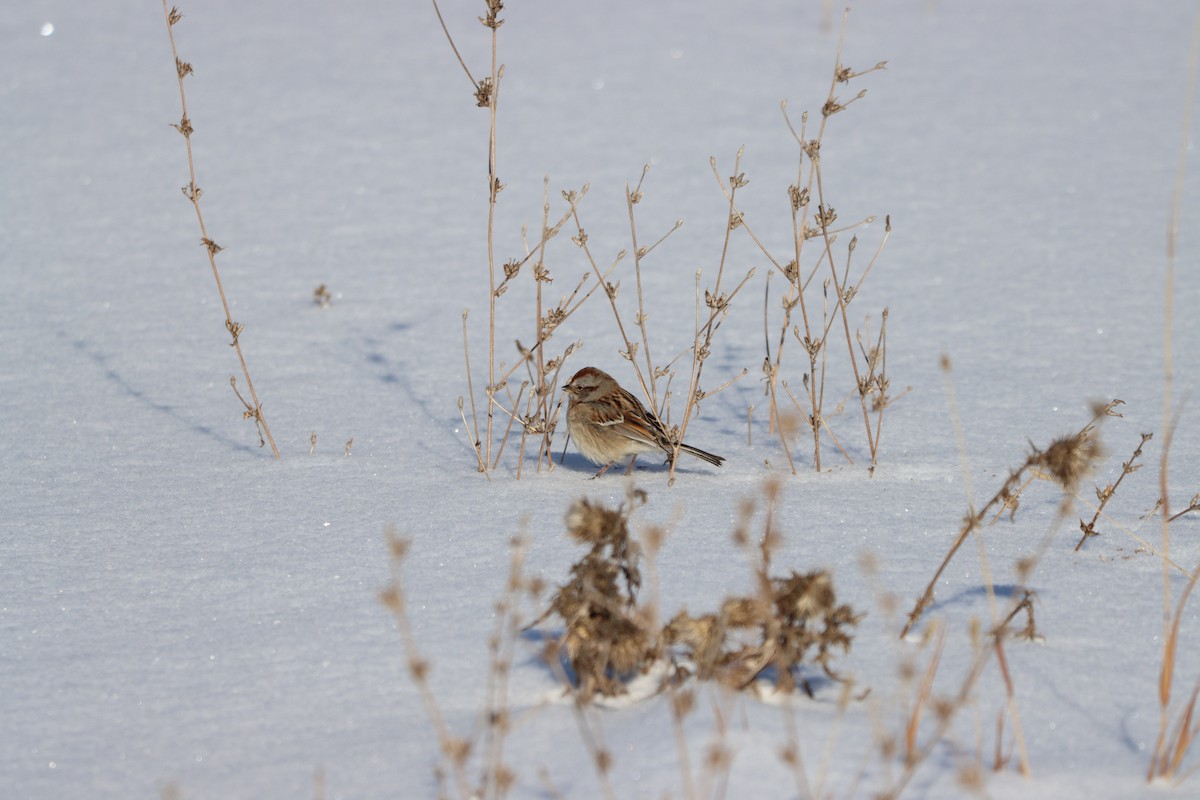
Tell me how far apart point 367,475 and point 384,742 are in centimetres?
193

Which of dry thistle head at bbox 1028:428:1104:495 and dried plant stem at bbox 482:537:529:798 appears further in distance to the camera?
dry thistle head at bbox 1028:428:1104:495

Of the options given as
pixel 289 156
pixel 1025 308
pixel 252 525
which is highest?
pixel 289 156

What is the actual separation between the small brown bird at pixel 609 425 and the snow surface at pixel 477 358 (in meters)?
0.13

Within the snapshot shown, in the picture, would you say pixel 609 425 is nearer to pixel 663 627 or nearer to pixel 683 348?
pixel 683 348

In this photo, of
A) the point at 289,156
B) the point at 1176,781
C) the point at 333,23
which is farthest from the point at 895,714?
the point at 333,23

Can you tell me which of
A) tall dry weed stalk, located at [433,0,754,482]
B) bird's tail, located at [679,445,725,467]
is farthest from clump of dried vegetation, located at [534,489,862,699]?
bird's tail, located at [679,445,725,467]

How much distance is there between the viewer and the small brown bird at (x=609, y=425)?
186 inches

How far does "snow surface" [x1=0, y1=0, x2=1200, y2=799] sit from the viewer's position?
284cm

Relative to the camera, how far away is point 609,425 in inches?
188

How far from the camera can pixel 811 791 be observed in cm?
245

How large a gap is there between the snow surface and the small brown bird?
13cm

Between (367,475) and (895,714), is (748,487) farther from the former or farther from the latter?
(895,714)

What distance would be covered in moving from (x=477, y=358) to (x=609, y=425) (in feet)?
4.61

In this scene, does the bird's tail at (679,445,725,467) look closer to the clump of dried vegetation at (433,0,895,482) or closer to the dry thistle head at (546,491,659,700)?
the clump of dried vegetation at (433,0,895,482)
